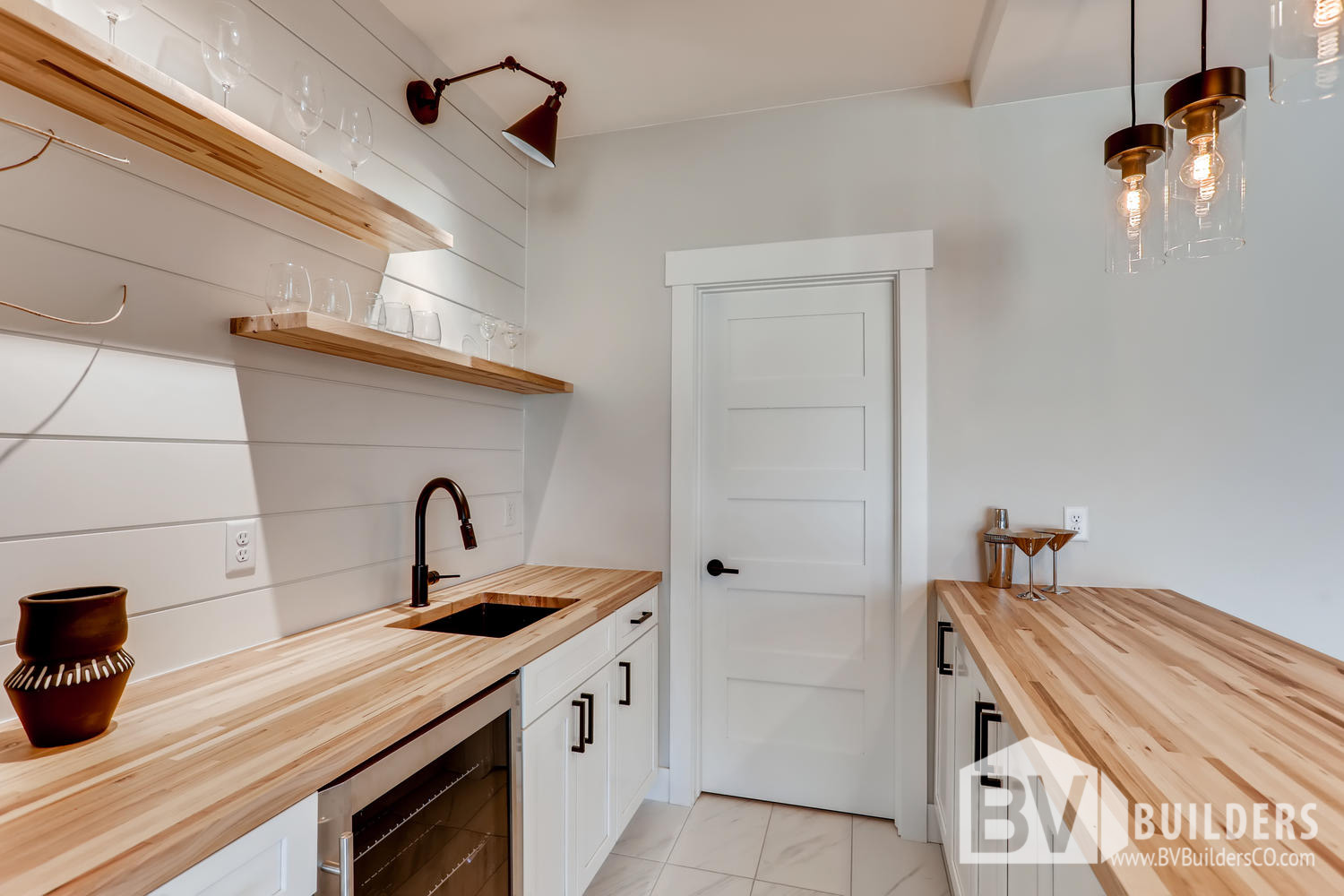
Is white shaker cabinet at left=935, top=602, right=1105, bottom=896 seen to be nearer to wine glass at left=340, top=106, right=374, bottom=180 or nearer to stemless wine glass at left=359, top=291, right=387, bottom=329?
stemless wine glass at left=359, top=291, right=387, bottom=329

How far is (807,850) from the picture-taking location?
7.13ft

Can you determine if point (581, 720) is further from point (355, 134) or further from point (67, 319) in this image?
point (355, 134)

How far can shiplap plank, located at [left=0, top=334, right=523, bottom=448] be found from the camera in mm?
1097

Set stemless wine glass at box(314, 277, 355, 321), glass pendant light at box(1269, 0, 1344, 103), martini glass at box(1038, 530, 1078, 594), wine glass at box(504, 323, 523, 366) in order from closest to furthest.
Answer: glass pendant light at box(1269, 0, 1344, 103) → stemless wine glass at box(314, 277, 355, 321) → martini glass at box(1038, 530, 1078, 594) → wine glass at box(504, 323, 523, 366)

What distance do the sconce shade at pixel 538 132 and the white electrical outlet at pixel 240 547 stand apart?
52.8 inches

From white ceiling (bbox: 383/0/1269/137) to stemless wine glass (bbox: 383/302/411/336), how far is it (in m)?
0.96

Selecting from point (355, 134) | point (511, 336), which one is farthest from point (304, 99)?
point (511, 336)

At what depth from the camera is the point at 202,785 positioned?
853mm

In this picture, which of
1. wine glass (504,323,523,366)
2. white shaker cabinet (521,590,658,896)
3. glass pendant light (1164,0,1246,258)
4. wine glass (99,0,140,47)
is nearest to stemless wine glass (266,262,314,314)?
wine glass (99,0,140,47)

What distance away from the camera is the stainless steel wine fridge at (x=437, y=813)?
1.00m

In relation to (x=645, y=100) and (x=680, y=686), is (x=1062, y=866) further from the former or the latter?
(x=645, y=100)

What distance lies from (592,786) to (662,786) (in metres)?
0.74

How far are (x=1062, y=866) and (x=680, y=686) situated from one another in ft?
5.39

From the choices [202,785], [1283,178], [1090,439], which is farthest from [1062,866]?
[1283,178]
